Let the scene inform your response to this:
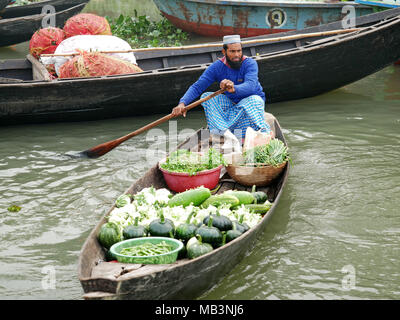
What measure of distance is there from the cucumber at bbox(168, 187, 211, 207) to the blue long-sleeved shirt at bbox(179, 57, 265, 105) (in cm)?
144

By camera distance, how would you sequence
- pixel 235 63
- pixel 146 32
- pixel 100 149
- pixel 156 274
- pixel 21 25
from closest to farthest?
pixel 156 274, pixel 235 63, pixel 100 149, pixel 21 25, pixel 146 32

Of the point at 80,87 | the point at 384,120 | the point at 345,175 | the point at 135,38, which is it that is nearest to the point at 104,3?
the point at 135,38

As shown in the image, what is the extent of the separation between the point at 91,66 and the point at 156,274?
15.4 feet

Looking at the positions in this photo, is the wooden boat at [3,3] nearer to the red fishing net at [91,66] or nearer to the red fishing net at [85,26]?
the red fishing net at [85,26]

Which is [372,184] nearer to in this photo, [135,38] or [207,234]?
[207,234]

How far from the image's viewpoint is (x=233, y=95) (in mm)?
5410

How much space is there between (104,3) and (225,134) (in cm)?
1537

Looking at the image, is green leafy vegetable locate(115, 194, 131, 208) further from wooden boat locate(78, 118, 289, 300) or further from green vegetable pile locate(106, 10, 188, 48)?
green vegetable pile locate(106, 10, 188, 48)

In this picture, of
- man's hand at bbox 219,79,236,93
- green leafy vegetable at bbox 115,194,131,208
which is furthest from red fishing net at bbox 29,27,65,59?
green leafy vegetable at bbox 115,194,131,208

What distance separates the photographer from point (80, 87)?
6.81 m

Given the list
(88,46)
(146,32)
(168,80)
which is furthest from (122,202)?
(146,32)

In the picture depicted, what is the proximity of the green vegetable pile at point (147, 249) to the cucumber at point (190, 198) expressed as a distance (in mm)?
676

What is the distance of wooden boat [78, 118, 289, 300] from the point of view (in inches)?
108

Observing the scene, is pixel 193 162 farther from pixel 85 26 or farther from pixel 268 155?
pixel 85 26
